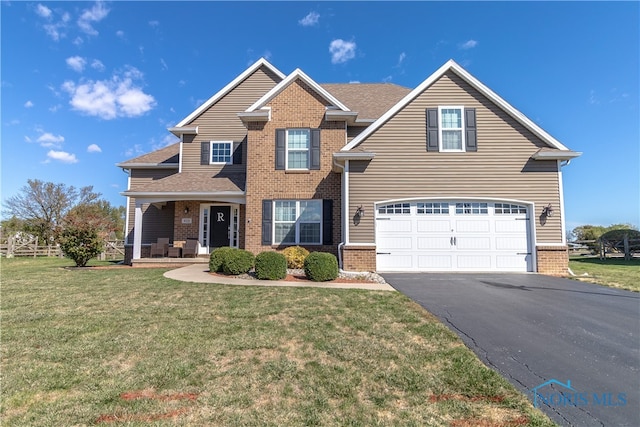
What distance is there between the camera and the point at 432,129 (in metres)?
11.6

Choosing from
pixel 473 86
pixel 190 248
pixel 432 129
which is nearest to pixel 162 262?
pixel 190 248

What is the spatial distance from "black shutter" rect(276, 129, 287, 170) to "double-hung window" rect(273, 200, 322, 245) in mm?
1520

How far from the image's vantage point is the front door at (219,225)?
49.1ft

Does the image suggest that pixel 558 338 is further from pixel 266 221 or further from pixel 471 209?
pixel 266 221

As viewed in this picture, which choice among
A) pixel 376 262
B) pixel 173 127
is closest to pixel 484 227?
pixel 376 262

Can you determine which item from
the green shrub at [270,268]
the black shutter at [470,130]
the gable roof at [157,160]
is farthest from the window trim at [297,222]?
the gable roof at [157,160]

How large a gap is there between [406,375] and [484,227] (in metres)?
9.31

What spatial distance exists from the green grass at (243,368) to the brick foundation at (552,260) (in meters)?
7.29

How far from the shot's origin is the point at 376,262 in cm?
1115

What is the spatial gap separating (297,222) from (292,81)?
232 inches

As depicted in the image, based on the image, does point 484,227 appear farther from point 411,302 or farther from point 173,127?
point 173,127

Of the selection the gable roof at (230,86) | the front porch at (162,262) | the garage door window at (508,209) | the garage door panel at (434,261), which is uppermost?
the gable roof at (230,86)

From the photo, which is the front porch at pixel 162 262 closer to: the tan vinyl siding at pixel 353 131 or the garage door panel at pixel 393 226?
the garage door panel at pixel 393 226

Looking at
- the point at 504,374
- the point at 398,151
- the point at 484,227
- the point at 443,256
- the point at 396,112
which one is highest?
the point at 396,112
